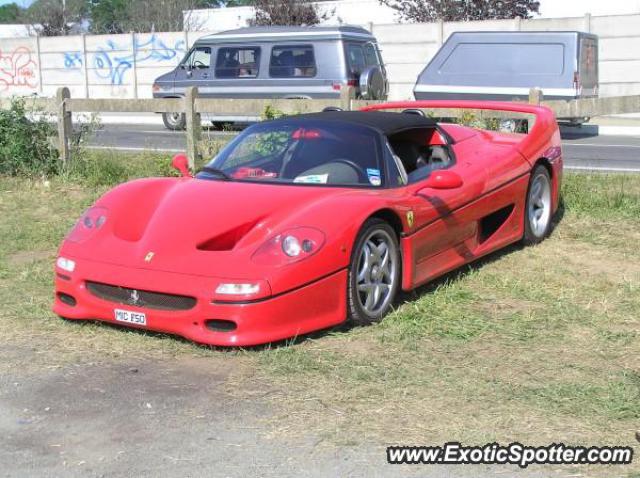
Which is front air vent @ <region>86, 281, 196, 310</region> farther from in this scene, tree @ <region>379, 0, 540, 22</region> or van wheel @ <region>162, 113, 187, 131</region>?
tree @ <region>379, 0, 540, 22</region>

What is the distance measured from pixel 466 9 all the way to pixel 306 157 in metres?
27.1

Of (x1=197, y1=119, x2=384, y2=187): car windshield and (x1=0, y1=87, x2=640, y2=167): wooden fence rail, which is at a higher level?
(x1=0, y1=87, x2=640, y2=167): wooden fence rail

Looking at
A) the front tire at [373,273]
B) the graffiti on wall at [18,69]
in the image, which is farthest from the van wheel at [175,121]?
the front tire at [373,273]

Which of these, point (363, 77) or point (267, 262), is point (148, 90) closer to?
point (363, 77)

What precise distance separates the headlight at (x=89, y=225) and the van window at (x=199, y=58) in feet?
49.5

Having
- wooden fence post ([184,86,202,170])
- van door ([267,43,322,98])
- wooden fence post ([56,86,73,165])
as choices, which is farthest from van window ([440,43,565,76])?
wooden fence post ([56,86,73,165])

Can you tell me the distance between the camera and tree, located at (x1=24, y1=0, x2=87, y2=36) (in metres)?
45.8

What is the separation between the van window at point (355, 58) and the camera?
61.8ft

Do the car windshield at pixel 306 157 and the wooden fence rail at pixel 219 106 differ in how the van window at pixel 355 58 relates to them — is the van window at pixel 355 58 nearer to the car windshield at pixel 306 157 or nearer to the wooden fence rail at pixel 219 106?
the wooden fence rail at pixel 219 106

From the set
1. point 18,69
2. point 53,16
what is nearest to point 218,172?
point 18,69

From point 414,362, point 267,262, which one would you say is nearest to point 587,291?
point 414,362

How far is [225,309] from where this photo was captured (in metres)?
4.79

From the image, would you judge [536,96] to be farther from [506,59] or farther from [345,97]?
[506,59]

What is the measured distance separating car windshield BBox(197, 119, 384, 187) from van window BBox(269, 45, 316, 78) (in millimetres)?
13076
